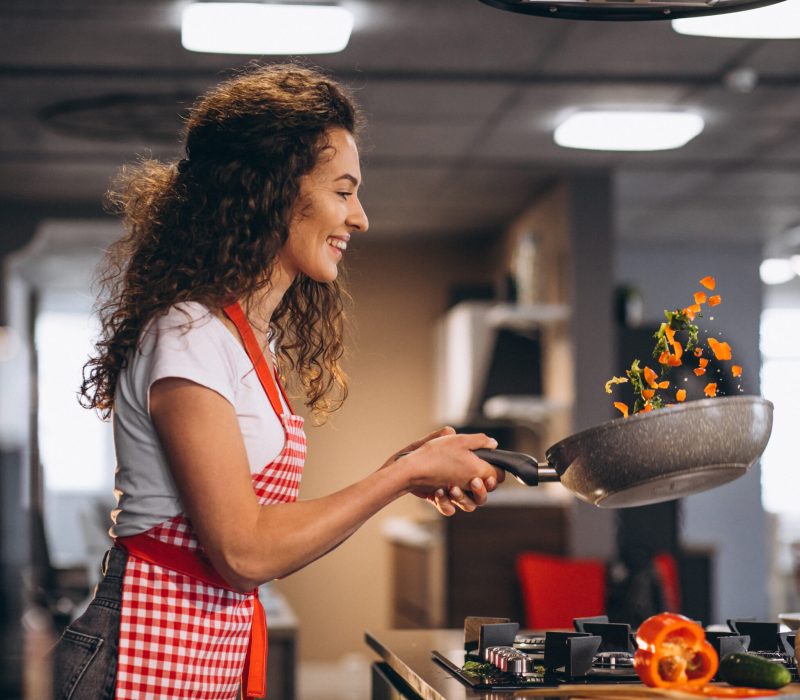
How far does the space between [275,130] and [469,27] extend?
2.49m

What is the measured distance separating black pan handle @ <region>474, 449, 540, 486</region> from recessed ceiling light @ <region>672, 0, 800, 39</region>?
239 cm

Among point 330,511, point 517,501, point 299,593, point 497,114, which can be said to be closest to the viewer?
point 330,511

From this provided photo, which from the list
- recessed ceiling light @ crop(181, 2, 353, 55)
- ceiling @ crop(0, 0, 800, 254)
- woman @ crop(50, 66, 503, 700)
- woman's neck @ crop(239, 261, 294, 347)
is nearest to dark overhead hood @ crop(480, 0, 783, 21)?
woman @ crop(50, 66, 503, 700)

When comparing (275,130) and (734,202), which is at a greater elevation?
(734,202)

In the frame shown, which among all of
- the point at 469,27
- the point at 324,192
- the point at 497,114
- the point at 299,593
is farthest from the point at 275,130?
the point at 299,593

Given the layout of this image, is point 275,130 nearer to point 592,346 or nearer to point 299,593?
point 592,346

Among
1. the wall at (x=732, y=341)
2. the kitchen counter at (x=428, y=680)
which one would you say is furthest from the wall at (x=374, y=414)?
the kitchen counter at (x=428, y=680)

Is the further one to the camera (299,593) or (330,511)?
(299,593)

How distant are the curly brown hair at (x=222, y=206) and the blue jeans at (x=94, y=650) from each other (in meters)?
0.27

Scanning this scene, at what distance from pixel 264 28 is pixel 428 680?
8.97 feet

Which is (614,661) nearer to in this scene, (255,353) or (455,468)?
(455,468)

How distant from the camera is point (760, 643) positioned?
1824 millimetres

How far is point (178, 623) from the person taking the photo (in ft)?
4.95

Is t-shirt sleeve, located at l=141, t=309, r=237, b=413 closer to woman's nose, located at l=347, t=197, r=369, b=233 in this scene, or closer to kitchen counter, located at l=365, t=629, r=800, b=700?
woman's nose, located at l=347, t=197, r=369, b=233
